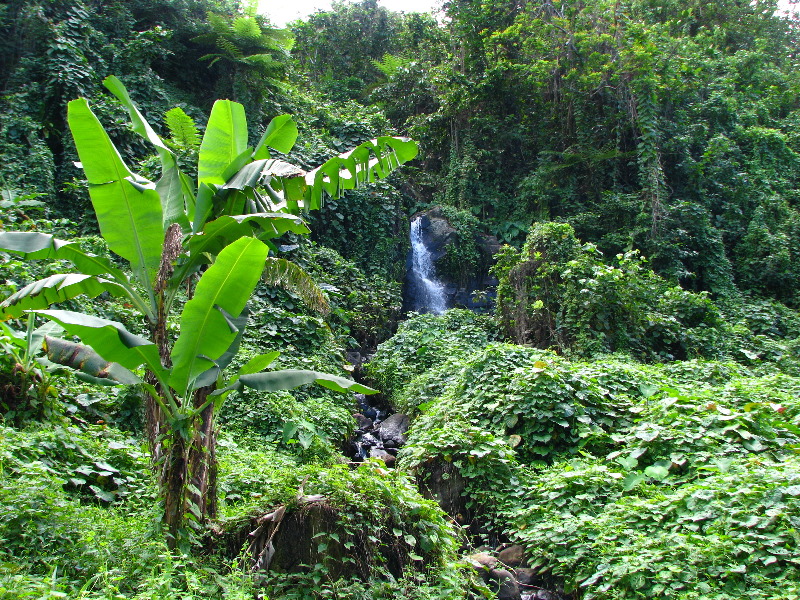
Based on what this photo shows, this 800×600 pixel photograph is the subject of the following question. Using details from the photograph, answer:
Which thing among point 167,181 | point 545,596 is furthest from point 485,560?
point 167,181

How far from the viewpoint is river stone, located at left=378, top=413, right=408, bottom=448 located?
8.27 m

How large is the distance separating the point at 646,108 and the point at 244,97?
35.6 feet

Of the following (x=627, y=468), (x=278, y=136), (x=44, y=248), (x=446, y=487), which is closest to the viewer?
(x=44, y=248)

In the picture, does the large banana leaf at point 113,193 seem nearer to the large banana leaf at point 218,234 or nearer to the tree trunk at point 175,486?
the large banana leaf at point 218,234

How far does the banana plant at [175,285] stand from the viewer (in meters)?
3.30

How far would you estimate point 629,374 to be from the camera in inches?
279

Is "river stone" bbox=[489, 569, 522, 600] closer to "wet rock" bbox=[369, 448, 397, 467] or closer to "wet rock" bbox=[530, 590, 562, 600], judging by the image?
"wet rock" bbox=[530, 590, 562, 600]

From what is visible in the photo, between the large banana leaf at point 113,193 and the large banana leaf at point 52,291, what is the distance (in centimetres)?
28

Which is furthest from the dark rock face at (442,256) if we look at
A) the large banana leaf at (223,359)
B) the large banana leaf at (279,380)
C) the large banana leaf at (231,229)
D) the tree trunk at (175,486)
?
the tree trunk at (175,486)

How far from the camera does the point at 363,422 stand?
30.0ft

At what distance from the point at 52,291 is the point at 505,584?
13.8 feet

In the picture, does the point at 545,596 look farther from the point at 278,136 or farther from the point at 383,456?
the point at 278,136

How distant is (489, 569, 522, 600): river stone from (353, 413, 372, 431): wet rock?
4431 millimetres

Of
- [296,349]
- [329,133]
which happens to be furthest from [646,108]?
[296,349]
